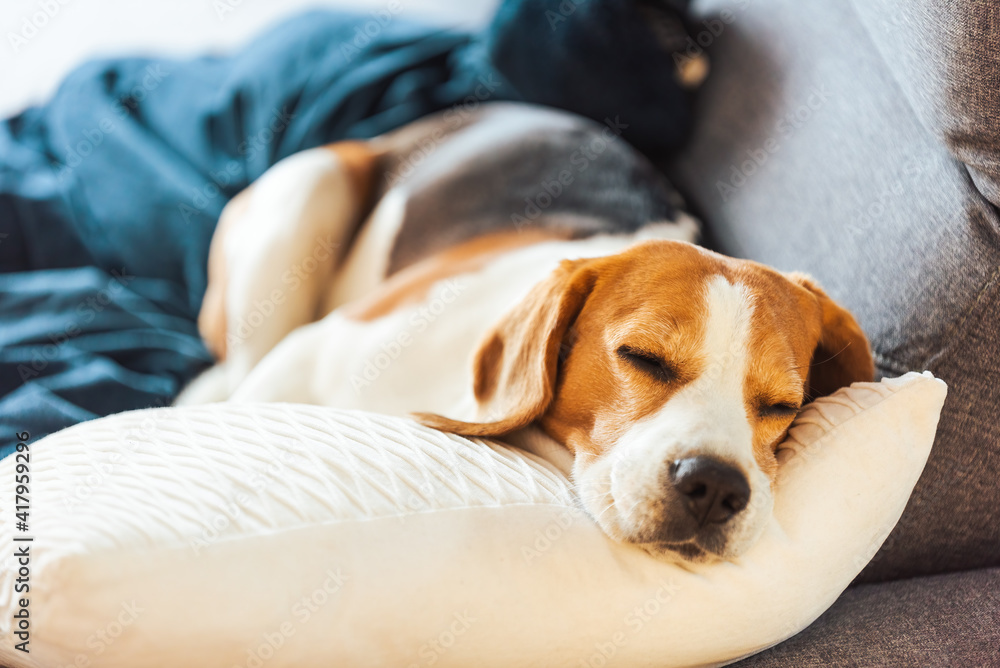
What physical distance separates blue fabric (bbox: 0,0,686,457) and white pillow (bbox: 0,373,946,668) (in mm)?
1050

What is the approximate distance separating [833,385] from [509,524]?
82 cm

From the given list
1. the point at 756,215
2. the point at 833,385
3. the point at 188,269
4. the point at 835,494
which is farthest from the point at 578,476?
the point at 188,269

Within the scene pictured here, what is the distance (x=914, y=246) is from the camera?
60.3 inches

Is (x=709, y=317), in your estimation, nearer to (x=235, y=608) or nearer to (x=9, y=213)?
(x=235, y=608)
